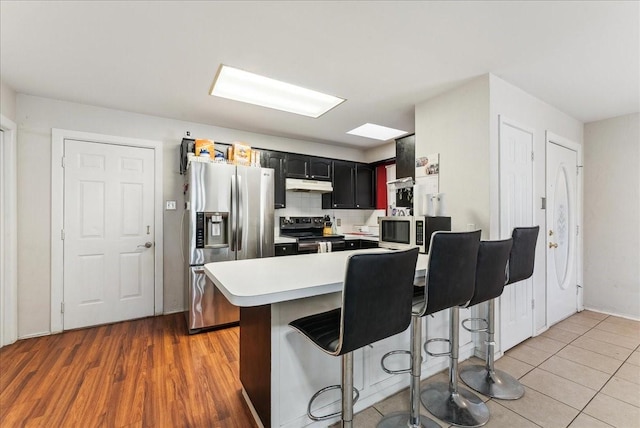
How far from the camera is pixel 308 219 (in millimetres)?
4523

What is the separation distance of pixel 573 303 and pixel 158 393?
4.51m

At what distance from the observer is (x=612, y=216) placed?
3.36 meters

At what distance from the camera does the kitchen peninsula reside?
1.30m

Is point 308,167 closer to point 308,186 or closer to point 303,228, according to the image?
point 308,186

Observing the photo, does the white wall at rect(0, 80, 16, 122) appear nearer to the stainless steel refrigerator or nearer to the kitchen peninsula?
the stainless steel refrigerator

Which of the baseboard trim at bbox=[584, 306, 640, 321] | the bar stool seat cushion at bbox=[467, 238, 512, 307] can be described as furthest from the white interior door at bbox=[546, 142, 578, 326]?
the bar stool seat cushion at bbox=[467, 238, 512, 307]

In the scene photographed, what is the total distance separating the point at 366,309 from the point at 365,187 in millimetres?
3925

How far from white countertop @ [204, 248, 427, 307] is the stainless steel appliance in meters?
1.87

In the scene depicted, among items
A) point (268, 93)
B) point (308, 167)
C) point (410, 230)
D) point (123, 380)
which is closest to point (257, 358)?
point (123, 380)

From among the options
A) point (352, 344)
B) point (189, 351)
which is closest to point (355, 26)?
point (352, 344)

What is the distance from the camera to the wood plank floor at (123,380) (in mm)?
1668

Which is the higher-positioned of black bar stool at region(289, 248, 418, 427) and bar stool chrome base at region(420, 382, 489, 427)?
black bar stool at region(289, 248, 418, 427)

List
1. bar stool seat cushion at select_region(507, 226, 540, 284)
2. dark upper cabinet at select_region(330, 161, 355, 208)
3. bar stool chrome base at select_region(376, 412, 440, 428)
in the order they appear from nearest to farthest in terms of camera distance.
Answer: bar stool chrome base at select_region(376, 412, 440, 428), bar stool seat cushion at select_region(507, 226, 540, 284), dark upper cabinet at select_region(330, 161, 355, 208)

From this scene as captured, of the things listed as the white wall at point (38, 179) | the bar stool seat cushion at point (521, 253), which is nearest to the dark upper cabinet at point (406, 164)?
the bar stool seat cushion at point (521, 253)
